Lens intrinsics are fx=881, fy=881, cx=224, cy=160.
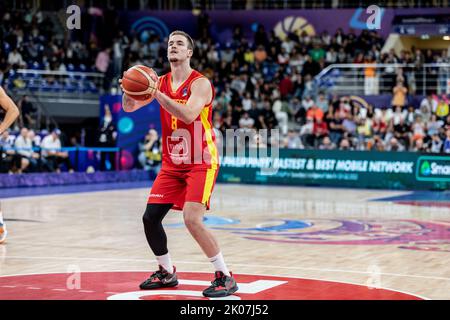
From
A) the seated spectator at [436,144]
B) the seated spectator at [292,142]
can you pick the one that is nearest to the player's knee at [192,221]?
the seated spectator at [436,144]

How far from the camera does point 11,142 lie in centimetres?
2261

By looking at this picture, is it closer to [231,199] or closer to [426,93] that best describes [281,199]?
[231,199]

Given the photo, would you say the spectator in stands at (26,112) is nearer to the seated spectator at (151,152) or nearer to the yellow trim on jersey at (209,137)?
the seated spectator at (151,152)

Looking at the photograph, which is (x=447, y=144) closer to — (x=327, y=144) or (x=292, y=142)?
(x=327, y=144)

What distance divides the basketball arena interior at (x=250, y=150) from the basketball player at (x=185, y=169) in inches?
6.8

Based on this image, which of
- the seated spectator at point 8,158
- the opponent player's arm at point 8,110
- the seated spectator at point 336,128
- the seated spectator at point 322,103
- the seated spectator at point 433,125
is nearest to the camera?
the opponent player's arm at point 8,110

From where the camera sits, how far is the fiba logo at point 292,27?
113ft

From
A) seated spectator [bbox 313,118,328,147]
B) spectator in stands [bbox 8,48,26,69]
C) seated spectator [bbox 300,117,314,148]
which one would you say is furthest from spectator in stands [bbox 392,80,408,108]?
spectator in stands [bbox 8,48,26,69]

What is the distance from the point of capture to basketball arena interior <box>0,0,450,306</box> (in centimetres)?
974

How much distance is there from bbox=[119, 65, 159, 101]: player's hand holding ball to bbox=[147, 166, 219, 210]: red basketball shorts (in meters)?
0.97

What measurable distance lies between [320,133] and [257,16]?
1025cm

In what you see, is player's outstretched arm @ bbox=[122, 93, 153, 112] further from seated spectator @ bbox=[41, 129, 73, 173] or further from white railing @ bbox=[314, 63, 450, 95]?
white railing @ bbox=[314, 63, 450, 95]
